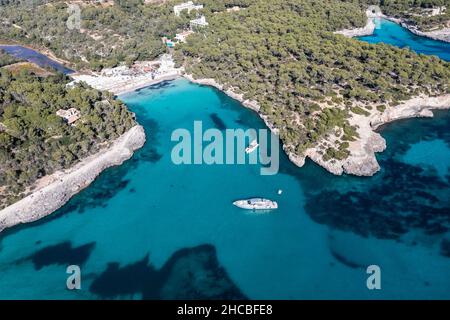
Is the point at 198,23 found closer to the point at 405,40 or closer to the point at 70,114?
the point at 70,114

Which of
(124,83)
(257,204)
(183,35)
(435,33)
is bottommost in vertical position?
(257,204)

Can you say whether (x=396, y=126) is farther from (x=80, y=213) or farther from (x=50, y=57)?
(x=50, y=57)

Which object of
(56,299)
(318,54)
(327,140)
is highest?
(318,54)

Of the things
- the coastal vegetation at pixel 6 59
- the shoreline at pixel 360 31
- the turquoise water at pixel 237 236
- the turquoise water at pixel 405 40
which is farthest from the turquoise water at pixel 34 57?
the turquoise water at pixel 405 40

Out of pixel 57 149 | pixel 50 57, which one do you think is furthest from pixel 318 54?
pixel 50 57

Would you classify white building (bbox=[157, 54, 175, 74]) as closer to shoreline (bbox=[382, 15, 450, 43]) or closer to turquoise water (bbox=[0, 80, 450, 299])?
turquoise water (bbox=[0, 80, 450, 299])

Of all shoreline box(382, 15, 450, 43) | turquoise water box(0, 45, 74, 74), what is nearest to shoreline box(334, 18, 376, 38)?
shoreline box(382, 15, 450, 43)

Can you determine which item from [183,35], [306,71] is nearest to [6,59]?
[183,35]
